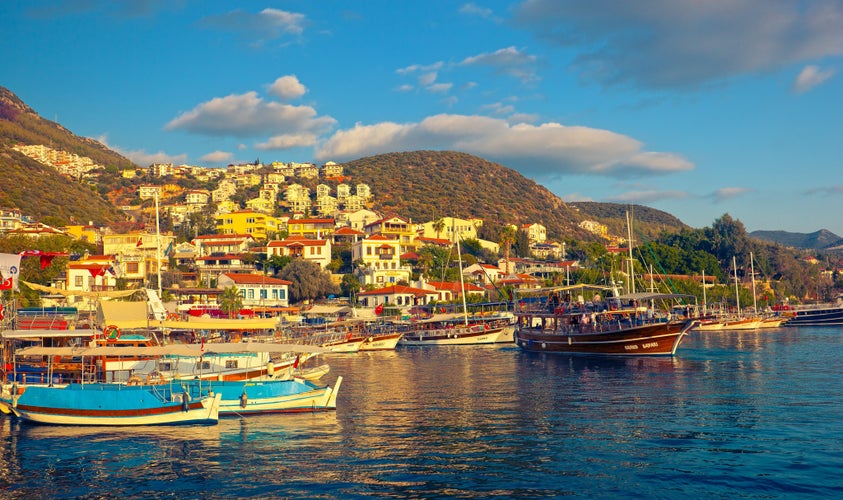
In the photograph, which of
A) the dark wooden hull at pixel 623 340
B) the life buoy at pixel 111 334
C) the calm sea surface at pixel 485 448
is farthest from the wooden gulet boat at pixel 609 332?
the life buoy at pixel 111 334

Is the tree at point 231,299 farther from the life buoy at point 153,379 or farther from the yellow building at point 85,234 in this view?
the life buoy at point 153,379

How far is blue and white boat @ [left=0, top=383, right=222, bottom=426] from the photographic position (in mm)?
28627

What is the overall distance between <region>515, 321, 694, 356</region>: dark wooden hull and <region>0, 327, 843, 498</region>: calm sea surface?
14326mm

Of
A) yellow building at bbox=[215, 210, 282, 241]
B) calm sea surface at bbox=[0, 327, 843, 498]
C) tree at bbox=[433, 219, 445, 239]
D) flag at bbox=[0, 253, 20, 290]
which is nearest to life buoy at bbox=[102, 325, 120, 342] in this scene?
flag at bbox=[0, 253, 20, 290]

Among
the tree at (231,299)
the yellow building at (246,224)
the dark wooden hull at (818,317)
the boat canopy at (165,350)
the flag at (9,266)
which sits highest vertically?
the yellow building at (246,224)

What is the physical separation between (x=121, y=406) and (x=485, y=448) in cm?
1526

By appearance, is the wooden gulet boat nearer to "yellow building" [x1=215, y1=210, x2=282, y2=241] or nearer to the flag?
the flag

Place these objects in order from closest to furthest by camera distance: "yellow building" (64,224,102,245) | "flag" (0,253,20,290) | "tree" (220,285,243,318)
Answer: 1. "flag" (0,253,20,290)
2. "tree" (220,285,243,318)
3. "yellow building" (64,224,102,245)

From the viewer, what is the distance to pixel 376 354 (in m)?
67.1

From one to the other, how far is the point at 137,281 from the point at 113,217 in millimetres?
78694

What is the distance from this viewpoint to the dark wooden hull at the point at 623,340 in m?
54.9

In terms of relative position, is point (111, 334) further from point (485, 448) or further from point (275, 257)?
point (275, 257)

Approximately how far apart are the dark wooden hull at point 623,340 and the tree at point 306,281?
154 ft

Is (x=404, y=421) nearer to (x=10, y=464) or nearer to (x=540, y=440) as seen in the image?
(x=540, y=440)
